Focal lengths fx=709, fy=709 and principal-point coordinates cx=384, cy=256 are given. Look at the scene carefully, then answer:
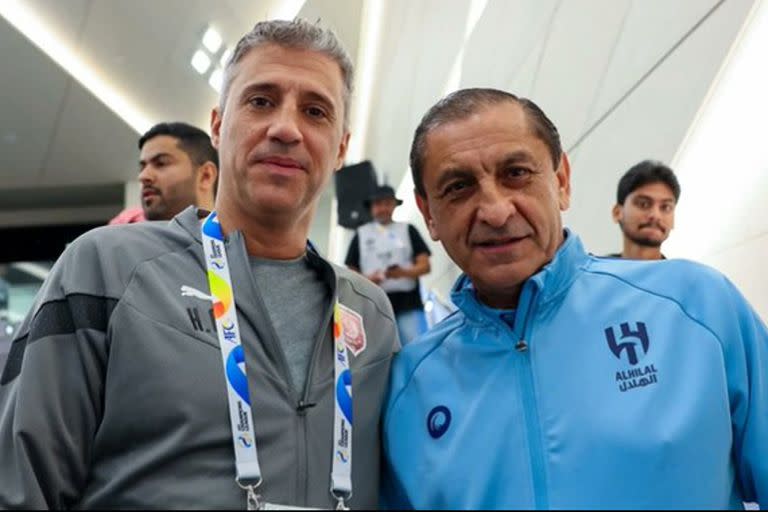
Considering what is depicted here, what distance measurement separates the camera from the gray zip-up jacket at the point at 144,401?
136cm

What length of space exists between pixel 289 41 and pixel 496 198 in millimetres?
686

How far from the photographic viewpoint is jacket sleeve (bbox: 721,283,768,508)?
4.50 feet

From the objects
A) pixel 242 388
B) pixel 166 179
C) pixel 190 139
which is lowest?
pixel 242 388

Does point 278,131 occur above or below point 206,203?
below

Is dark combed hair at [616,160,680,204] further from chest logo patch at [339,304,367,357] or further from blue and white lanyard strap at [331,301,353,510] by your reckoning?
blue and white lanyard strap at [331,301,353,510]

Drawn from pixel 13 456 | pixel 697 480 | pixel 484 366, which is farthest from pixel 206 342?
pixel 697 480

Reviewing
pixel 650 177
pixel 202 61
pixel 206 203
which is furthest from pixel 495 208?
pixel 202 61

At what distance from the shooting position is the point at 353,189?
398 inches

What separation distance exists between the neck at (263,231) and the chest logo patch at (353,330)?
0.71 ft

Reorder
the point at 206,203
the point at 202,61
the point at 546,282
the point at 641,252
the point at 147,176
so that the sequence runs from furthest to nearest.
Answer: the point at 202,61 < the point at 206,203 < the point at 147,176 < the point at 641,252 < the point at 546,282

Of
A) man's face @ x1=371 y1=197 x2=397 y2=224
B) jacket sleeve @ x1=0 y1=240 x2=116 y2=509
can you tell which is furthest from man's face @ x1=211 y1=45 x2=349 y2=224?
man's face @ x1=371 y1=197 x2=397 y2=224

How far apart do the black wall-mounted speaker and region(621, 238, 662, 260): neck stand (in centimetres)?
543

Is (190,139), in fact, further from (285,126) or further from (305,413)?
(305,413)

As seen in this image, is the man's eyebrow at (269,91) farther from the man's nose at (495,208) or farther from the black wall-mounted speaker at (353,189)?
the black wall-mounted speaker at (353,189)
